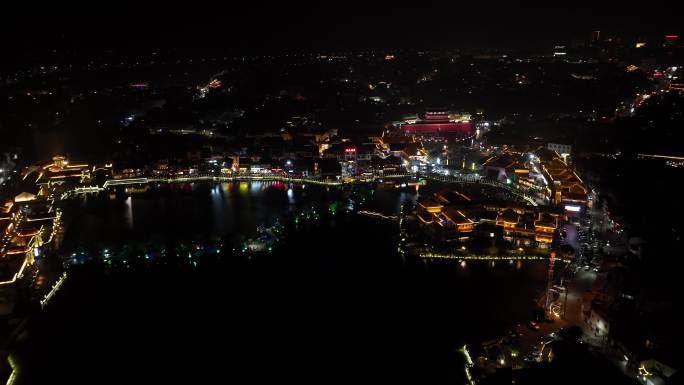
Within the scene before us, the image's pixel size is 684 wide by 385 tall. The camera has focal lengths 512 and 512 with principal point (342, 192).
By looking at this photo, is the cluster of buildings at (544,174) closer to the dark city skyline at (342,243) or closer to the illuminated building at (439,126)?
the dark city skyline at (342,243)

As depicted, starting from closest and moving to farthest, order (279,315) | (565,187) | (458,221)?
(279,315)
(458,221)
(565,187)

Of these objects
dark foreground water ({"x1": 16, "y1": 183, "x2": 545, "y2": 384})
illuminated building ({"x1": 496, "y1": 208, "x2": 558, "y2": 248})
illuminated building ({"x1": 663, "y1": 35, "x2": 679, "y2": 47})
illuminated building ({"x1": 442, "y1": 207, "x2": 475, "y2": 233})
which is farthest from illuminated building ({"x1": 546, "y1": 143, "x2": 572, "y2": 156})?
illuminated building ({"x1": 663, "y1": 35, "x2": 679, "y2": 47})

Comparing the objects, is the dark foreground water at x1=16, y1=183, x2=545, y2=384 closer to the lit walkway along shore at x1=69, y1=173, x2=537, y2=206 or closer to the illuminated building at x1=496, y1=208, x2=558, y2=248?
the illuminated building at x1=496, y1=208, x2=558, y2=248

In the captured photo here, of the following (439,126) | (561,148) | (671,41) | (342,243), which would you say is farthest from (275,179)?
(671,41)

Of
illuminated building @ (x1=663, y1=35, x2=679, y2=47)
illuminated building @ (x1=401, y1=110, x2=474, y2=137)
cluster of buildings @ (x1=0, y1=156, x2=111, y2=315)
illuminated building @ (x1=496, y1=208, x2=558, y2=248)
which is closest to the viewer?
cluster of buildings @ (x1=0, y1=156, x2=111, y2=315)

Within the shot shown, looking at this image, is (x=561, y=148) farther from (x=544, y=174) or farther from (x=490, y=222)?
(x=490, y=222)

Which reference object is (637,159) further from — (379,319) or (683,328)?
(379,319)
